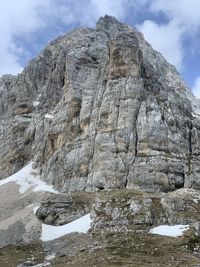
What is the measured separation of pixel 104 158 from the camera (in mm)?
76125

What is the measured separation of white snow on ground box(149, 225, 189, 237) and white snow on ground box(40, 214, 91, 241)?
28.3 feet

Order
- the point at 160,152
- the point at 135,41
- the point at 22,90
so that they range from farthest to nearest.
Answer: the point at 22,90 < the point at 135,41 < the point at 160,152

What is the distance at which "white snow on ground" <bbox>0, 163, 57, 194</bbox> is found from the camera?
83312 mm

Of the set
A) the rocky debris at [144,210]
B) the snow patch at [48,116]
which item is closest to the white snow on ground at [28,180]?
the snow patch at [48,116]

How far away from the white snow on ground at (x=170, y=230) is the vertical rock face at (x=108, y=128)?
15237 mm

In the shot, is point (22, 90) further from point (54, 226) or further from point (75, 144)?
point (54, 226)

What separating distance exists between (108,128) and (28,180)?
771 inches

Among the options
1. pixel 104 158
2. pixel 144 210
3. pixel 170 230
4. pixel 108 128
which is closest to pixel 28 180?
pixel 104 158

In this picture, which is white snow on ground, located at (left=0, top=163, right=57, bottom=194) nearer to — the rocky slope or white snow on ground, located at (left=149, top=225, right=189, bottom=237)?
the rocky slope

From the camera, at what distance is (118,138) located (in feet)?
254

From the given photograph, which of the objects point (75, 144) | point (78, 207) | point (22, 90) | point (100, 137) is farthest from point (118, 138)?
point (22, 90)

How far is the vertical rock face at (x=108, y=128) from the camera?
7412 centimetres

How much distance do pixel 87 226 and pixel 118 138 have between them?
21.6 metres

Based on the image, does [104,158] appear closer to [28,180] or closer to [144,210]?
[144,210]
